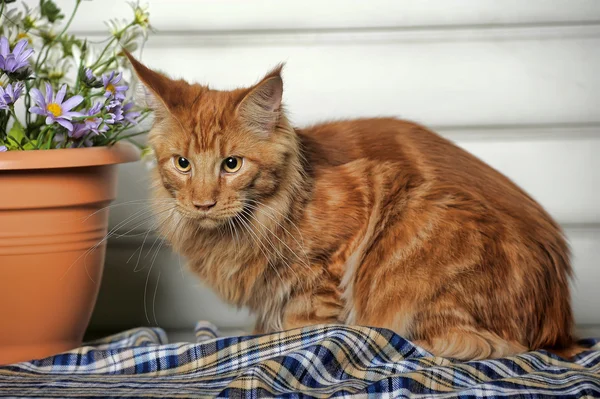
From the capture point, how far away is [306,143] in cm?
173

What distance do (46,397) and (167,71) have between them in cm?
115

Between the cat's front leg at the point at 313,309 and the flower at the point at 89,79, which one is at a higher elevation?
the flower at the point at 89,79

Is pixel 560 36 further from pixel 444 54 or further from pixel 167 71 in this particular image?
pixel 167 71

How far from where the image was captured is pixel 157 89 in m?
1.55

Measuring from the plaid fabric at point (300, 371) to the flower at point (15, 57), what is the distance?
63 cm

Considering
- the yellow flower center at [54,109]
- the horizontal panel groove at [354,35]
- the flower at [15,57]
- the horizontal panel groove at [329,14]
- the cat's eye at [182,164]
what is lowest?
the cat's eye at [182,164]

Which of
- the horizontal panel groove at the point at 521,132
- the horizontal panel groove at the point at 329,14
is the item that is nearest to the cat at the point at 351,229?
the horizontal panel groove at the point at 521,132

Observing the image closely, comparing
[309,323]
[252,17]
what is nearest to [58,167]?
[309,323]

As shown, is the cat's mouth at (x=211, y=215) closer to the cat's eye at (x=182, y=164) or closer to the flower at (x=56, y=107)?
the cat's eye at (x=182, y=164)

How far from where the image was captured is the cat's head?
154cm

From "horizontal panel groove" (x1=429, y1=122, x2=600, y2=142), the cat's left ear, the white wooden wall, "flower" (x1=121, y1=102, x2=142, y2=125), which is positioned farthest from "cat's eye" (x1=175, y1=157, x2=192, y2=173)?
"horizontal panel groove" (x1=429, y1=122, x2=600, y2=142)

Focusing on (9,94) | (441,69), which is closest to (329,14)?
(441,69)

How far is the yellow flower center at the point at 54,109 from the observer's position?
1.55 meters

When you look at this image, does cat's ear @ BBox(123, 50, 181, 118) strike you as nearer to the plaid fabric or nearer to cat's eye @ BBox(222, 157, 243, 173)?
cat's eye @ BBox(222, 157, 243, 173)
